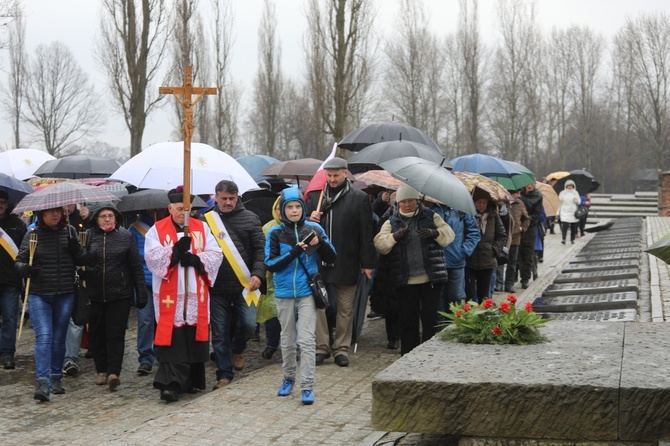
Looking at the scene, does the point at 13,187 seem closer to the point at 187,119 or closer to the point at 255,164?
the point at 187,119

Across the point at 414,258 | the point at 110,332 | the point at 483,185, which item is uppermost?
the point at 483,185

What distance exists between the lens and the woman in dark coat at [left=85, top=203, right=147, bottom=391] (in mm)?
8859

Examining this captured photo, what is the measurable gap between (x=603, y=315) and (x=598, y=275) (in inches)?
186

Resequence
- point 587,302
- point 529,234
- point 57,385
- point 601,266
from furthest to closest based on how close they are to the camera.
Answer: point 601,266, point 529,234, point 587,302, point 57,385

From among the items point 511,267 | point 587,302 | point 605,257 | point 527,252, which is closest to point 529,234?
point 527,252

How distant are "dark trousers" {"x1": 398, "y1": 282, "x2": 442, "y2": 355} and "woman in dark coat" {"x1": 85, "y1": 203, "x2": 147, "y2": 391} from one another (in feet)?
8.00

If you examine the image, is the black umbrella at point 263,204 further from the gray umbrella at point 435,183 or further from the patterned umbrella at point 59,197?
the patterned umbrella at point 59,197

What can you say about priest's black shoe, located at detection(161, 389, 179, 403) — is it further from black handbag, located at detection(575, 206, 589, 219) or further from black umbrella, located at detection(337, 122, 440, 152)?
black handbag, located at detection(575, 206, 589, 219)

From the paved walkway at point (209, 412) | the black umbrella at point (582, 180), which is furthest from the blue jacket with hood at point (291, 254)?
the black umbrella at point (582, 180)

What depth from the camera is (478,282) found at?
38.5ft

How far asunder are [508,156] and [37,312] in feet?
177

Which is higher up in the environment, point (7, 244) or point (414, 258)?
point (7, 244)

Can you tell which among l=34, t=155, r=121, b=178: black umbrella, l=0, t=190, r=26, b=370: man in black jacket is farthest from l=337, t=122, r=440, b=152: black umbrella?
l=0, t=190, r=26, b=370: man in black jacket

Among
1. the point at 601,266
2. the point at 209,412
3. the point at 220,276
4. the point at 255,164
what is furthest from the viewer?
the point at 255,164
